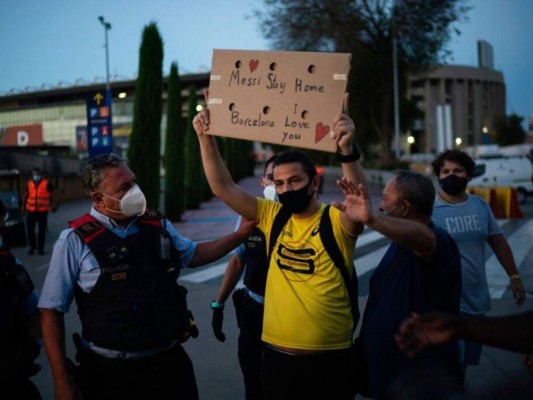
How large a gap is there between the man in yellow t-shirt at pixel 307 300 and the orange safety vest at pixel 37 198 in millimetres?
10894

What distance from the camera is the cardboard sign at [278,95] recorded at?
2740 mm

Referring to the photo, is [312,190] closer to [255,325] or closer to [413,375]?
[255,325]

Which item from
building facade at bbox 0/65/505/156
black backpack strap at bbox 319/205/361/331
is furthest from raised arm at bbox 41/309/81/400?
building facade at bbox 0/65/505/156

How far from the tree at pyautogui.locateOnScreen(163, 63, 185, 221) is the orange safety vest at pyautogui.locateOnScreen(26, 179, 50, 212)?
6.83 metres

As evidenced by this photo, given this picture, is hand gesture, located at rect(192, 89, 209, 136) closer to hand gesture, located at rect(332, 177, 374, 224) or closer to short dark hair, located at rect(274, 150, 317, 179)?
short dark hair, located at rect(274, 150, 317, 179)

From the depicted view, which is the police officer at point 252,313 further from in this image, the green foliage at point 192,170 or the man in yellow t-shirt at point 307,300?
the green foliage at point 192,170

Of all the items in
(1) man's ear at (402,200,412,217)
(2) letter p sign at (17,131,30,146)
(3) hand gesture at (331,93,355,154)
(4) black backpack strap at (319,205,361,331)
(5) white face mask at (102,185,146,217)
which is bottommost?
(4) black backpack strap at (319,205,361,331)

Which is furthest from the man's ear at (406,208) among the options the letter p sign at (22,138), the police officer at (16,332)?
the letter p sign at (22,138)

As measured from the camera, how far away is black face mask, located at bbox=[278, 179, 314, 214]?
2941 millimetres

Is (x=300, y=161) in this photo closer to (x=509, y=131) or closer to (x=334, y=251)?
(x=334, y=251)

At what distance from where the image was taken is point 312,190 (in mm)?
2975

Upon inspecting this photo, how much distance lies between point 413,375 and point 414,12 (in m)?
33.2

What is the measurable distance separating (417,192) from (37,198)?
11621mm

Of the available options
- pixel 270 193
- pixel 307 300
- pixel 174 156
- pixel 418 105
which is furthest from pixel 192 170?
pixel 418 105
